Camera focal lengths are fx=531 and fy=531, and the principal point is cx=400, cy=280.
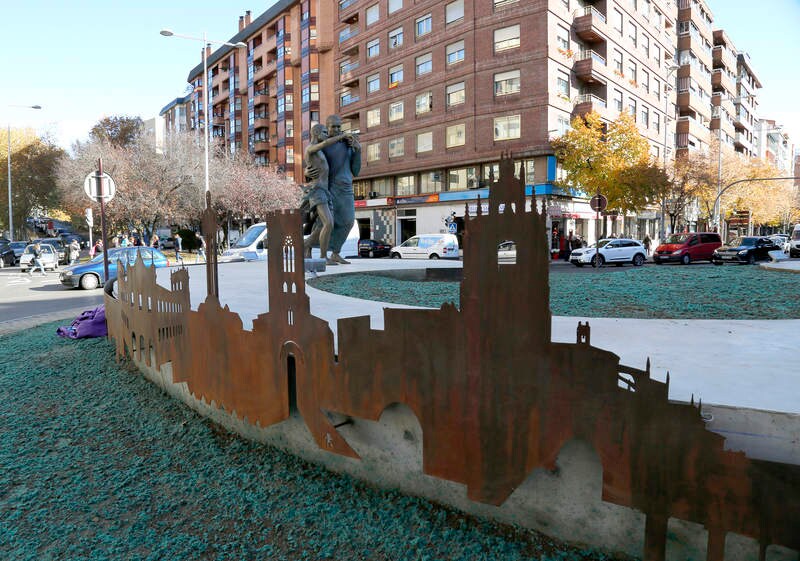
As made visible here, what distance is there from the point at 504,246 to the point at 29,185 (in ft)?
175

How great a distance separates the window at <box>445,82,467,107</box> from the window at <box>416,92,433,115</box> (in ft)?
4.86

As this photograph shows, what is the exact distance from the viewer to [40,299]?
14.3 meters

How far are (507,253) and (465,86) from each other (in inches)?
1252

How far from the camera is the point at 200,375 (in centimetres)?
392

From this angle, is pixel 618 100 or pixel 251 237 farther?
pixel 618 100

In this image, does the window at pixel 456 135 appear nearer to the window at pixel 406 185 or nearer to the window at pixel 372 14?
the window at pixel 406 185

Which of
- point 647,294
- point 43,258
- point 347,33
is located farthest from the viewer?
point 347,33

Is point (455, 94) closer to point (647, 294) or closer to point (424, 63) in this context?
point (424, 63)

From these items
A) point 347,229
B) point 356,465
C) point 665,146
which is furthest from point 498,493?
point 665,146

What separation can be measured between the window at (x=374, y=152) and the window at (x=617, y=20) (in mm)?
17241

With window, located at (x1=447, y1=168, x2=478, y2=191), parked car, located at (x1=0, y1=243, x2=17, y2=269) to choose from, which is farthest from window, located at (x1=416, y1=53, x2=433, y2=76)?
parked car, located at (x1=0, y1=243, x2=17, y2=269)

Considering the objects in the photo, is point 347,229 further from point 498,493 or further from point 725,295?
point 498,493

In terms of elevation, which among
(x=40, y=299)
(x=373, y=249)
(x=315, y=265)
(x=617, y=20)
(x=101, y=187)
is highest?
(x=617, y=20)

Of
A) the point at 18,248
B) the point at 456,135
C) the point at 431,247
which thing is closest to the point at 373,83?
the point at 456,135
